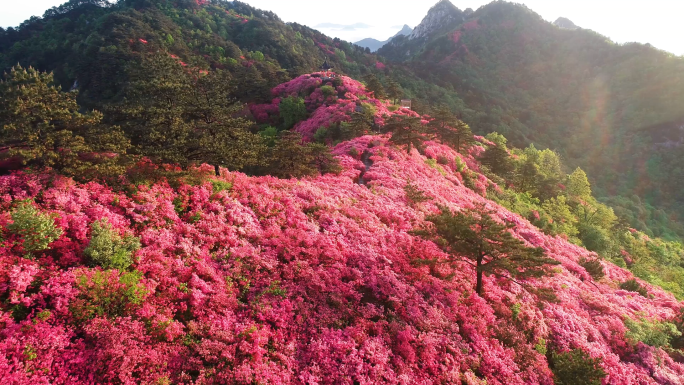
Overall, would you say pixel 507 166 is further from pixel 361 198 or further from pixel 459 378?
pixel 459 378

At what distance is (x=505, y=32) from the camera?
150m

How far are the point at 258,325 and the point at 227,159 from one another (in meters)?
10.8

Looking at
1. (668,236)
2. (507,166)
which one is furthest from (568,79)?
Result: (507,166)

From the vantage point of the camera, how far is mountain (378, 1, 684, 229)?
240 ft

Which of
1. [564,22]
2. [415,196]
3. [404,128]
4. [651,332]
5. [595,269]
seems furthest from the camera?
[564,22]

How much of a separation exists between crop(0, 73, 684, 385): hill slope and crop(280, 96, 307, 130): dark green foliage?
1118 inches

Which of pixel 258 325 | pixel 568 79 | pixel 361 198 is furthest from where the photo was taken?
pixel 568 79

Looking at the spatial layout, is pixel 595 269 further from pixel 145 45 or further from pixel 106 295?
pixel 145 45

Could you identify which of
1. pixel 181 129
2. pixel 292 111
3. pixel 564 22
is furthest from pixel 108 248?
pixel 564 22

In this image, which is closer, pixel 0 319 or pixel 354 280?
pixel 0 319

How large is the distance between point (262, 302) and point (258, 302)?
0.47 feet

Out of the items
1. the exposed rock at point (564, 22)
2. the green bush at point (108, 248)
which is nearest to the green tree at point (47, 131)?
the green bush at point (108, 248)

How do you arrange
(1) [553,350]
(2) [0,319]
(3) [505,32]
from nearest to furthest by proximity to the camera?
(2) [0,319], (1) [553,350], (3) [505,32]

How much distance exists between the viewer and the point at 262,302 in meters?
10.8
